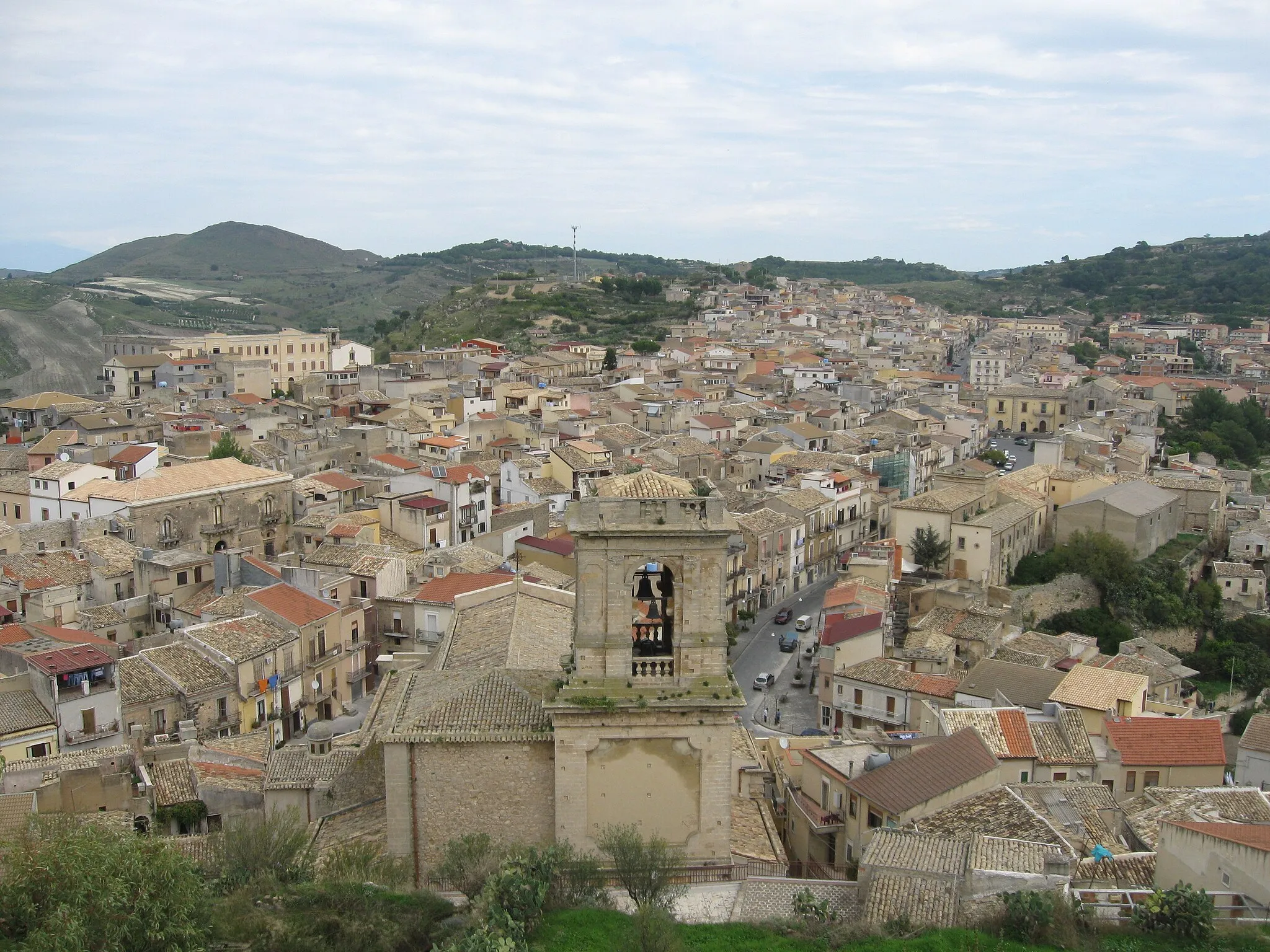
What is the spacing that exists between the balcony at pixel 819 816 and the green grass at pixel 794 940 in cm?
636

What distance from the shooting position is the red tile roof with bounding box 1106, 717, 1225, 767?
2495 centimetres

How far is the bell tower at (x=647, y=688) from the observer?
15.1m

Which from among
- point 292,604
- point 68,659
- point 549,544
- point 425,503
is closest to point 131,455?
point 425,503

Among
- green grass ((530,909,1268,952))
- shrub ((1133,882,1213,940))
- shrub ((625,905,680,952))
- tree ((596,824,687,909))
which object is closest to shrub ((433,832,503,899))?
green grass ((530,909,1268,952))

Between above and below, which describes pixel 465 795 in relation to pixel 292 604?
above

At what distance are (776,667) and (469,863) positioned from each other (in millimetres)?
25580

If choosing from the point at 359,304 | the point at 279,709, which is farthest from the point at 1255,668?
the point at 359,304

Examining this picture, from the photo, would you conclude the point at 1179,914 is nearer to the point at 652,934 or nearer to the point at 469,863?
the point at 652,934

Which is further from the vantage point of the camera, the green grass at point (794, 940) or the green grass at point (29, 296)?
the green grass at point (29, 296)

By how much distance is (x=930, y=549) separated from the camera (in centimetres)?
4428

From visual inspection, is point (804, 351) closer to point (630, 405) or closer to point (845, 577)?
point (630, 405)

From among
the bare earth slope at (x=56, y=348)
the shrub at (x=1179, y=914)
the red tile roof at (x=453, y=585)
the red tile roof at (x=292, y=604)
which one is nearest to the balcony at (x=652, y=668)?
the shrub at (x=1179, y=914)

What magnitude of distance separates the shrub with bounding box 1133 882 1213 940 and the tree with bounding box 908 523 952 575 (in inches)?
1192

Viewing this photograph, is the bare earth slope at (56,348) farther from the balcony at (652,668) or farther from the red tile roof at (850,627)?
the balcony at (652,668)
